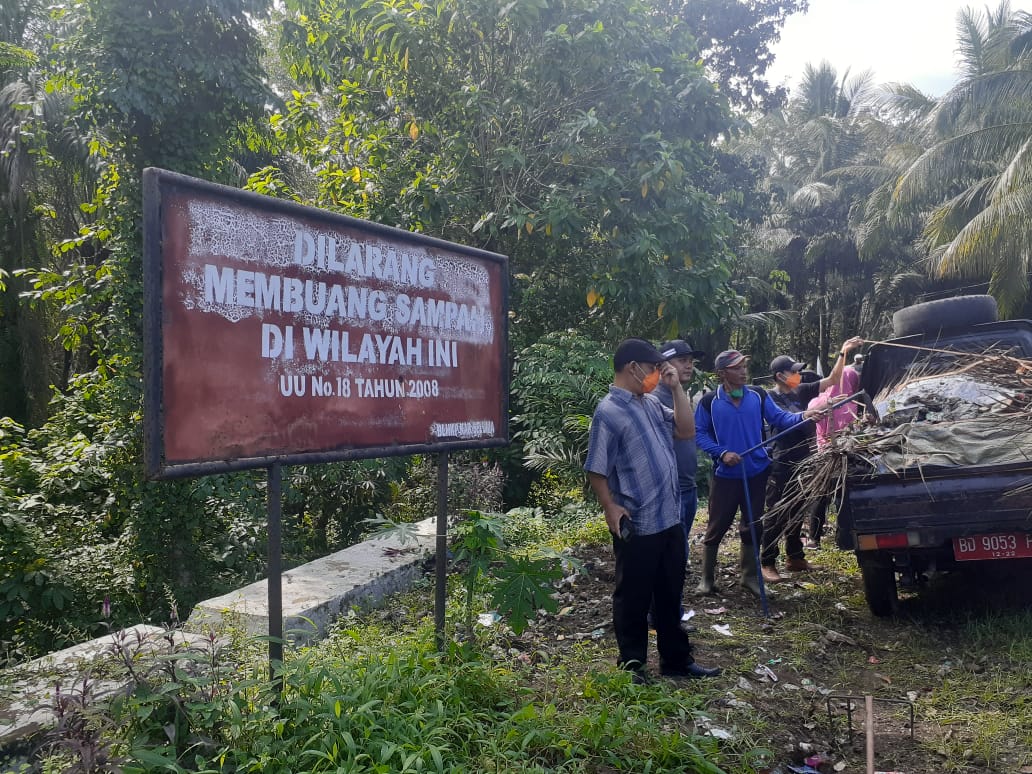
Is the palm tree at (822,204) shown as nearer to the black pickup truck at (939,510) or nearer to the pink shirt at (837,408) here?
the pink shirt at (837,408)

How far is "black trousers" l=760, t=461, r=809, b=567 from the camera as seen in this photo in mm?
5461

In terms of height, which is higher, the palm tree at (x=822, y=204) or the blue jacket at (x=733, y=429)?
the palm tree at (x=822, y=204)

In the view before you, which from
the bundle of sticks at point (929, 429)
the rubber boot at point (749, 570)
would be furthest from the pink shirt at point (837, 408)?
the rubber boot at point (749, 570)

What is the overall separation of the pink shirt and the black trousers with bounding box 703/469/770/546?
0.53m

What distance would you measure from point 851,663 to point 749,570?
1.24 m

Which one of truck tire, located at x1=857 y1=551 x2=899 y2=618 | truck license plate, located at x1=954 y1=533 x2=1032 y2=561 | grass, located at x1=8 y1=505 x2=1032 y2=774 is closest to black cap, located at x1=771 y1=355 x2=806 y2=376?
truck tire, located at x1=857 y1=551 x2=899 y2=618

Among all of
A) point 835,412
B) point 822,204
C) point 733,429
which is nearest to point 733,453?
point 733,429

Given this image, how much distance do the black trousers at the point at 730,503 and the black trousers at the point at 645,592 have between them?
151 cm

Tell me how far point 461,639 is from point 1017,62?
18.8 meters

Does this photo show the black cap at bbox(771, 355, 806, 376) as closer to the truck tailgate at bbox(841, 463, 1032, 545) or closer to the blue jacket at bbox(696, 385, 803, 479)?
the blue jacket at bbox(696, 385, 803, 479)

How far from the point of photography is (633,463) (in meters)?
4.05

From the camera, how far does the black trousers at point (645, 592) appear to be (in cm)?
403

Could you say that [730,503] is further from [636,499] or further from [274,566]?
[274,566]

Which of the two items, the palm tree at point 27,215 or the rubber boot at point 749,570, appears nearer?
the rubber boot at point 749,570
